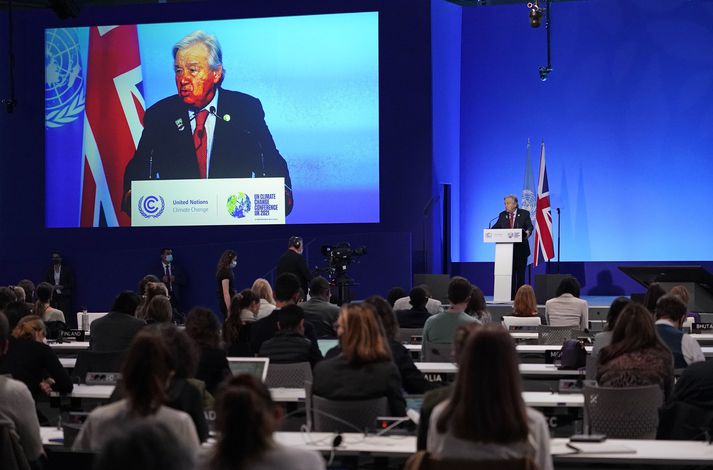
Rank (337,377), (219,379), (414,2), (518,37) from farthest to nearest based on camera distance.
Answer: (518,37) → (414,2) → (219,379) → (337,377)

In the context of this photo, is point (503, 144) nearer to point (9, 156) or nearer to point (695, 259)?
point (695, 259)

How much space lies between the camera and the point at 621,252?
1598cm

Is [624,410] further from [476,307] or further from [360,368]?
[476,307]

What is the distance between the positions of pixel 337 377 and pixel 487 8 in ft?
42.0

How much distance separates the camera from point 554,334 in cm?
821

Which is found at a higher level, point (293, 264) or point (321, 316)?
point (293, 264)

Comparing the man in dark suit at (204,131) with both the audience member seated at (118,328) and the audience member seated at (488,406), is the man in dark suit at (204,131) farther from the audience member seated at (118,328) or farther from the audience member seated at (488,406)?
the audience member seated at (488,406)

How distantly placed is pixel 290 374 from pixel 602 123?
37.7 ft

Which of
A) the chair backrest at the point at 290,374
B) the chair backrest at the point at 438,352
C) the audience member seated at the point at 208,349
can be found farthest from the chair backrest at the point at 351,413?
the chair backrest at the point at 438,352

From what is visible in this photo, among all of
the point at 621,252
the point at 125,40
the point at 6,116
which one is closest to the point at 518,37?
the point at 621,252

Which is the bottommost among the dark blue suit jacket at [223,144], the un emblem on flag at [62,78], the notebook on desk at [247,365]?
the notebook on desk at [247,365]

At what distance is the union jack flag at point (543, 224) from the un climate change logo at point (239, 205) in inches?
167

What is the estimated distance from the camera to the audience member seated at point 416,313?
8492 mm

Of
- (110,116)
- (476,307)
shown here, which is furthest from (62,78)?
(476,307)
